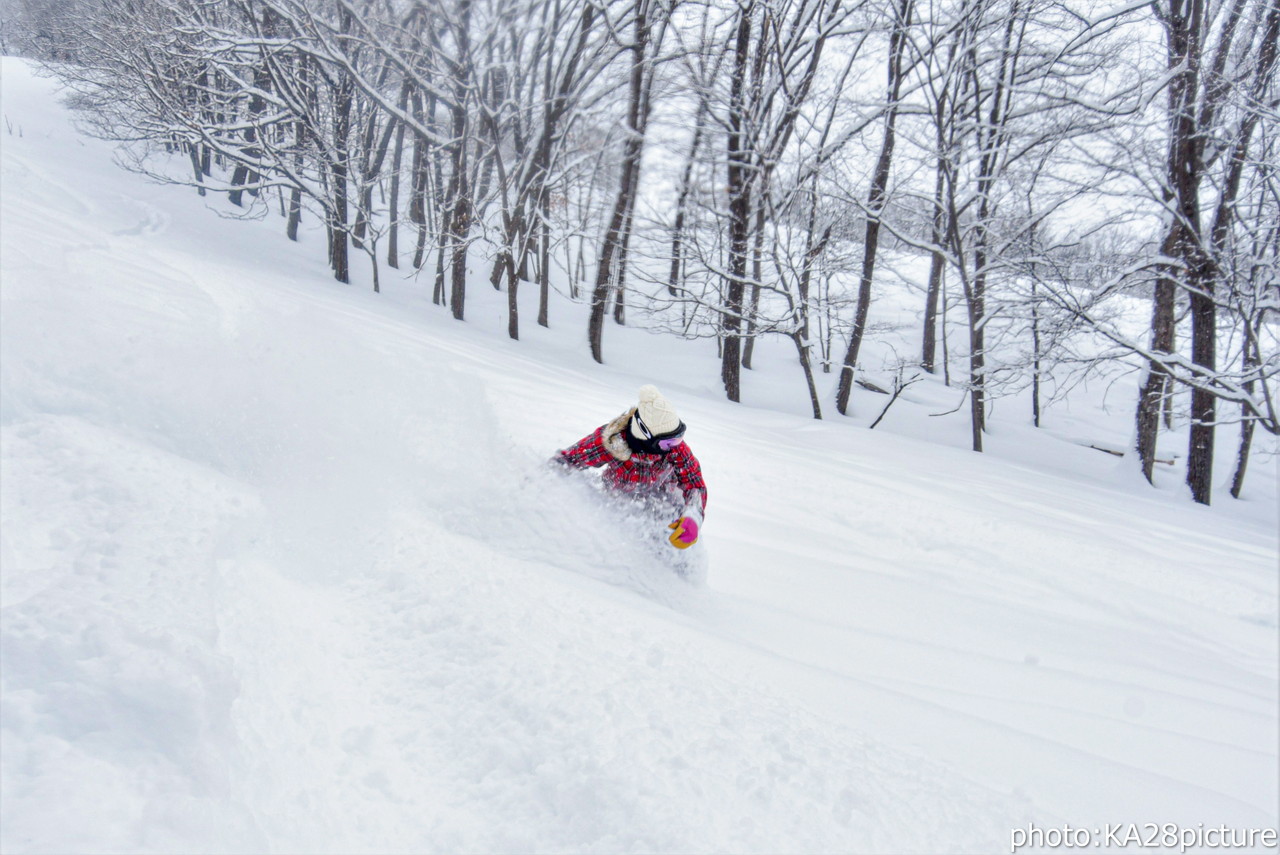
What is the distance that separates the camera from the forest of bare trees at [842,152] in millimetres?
8555

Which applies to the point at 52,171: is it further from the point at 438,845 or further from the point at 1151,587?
the point at 1151,587

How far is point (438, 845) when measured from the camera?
1.85 metres

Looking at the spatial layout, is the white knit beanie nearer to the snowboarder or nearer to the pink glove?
the snowboarder

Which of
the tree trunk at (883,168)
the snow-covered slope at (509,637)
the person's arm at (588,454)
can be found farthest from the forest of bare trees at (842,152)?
the person's arm at (588,454)

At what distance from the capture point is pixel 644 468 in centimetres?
400

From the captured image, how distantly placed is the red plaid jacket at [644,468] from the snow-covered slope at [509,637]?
→ 212mm

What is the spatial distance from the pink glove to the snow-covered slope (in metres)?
0.37

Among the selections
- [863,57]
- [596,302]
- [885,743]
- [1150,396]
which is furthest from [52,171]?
[1150,396]

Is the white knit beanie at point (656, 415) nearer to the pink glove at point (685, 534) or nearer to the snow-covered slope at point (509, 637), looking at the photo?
the pink glove at point (685, 534)

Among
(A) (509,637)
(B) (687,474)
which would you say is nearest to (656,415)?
(B) (687,474)

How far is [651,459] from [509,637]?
5.10 feet

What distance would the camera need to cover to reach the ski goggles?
3799 millimetres

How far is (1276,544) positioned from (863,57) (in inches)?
405

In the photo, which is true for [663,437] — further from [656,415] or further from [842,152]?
[842,152]
